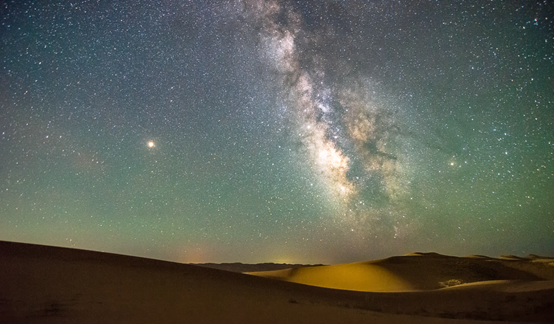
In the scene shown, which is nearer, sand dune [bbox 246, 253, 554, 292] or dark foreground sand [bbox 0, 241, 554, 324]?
dark foreground sand [bbox 0, 241, 554, 324]

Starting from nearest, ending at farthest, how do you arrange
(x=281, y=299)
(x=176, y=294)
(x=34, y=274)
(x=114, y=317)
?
(x=114, y=317), (x=34, y=274), (x=176, y=294), (x=281, y=299)

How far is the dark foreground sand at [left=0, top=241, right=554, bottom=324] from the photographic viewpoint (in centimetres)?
714

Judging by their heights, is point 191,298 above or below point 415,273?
above

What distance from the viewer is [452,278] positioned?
31.0m

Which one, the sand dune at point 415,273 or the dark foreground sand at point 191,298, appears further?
the sand dune at point 415,273

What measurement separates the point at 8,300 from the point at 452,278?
116 feet

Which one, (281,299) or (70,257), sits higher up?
(70,257)

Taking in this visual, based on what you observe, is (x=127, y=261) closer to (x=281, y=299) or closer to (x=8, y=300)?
(x=8, y=300)

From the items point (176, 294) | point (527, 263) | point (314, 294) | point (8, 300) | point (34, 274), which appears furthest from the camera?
point (527, 263)

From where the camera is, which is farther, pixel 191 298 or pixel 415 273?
pixel 415 273

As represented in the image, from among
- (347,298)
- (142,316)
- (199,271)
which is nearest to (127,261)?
(199,271)

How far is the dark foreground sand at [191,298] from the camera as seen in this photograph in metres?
7.14

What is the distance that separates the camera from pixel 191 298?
30.1 feet

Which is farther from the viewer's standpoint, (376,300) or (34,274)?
(376,300)
